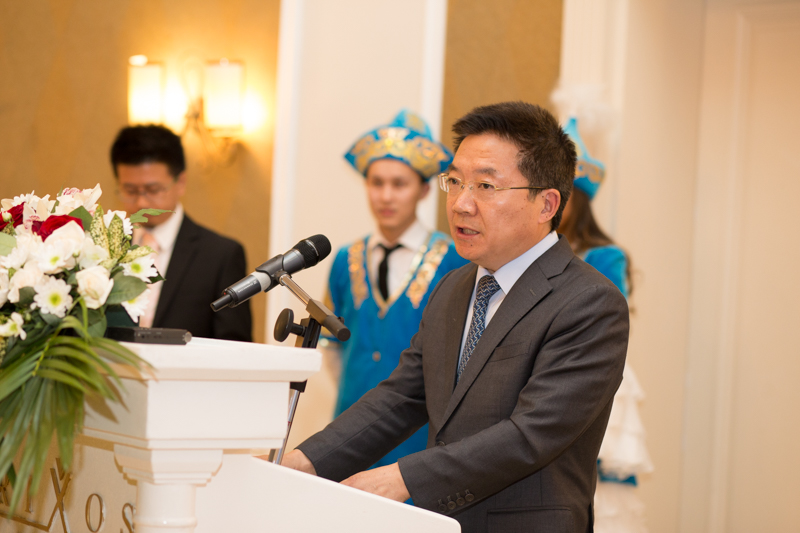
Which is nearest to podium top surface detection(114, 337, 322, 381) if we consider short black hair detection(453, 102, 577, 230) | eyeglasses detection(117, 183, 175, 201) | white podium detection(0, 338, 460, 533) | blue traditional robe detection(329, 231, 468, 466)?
white podium detection(0, 338, 460, 533)

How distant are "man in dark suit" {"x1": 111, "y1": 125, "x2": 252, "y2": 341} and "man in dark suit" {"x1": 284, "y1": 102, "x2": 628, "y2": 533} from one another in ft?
4.77

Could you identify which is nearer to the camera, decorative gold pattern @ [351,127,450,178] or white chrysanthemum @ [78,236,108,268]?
white chrysanthemum @ [78,236,108,268]

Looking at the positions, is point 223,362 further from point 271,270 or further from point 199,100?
point 199,100

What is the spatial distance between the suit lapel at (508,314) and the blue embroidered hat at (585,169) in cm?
144

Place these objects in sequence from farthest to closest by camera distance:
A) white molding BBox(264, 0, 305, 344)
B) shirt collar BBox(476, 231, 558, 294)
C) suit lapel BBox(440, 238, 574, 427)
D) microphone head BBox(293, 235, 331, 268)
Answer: white molding BBox(264, 0, 305, 344) → shirt collar BBox(476, 231, 558, 294) → suit lapel BBox(440, 238, 574, 427) → microphone head BBox(293, 235, 331, 268)

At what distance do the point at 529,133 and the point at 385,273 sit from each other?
148 cm

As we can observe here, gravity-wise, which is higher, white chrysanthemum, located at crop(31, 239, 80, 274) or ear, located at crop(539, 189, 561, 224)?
ear, located at crop(539, 189, 561, 224)

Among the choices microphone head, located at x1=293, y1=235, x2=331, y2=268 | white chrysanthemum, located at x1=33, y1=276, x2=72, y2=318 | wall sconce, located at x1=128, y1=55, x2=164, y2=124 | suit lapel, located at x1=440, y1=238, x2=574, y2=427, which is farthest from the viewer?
wall sconce, located at x1=128, y1=55, x2=164, y2=124

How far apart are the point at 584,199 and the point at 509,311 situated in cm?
156

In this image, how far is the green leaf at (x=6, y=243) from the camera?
1.27 meters

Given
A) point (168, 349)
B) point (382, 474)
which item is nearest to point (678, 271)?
point (382, 474)

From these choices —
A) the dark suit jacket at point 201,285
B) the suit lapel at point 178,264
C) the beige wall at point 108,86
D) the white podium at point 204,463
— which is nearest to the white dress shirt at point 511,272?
the white podium at point 204,463

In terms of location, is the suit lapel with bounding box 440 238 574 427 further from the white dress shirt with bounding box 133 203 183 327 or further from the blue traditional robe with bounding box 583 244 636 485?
the white dress shirt with bounding box 133 203 183 327

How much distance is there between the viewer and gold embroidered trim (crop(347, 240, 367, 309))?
3.27 meters
